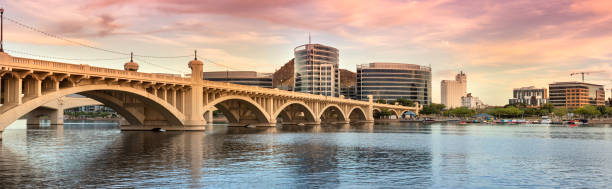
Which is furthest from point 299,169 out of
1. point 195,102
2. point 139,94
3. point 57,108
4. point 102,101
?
point 57,108

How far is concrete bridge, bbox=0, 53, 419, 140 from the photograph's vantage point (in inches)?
2154

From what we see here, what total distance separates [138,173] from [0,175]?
810 cm

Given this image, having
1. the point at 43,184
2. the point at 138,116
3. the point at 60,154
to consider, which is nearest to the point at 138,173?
the point at 43,184

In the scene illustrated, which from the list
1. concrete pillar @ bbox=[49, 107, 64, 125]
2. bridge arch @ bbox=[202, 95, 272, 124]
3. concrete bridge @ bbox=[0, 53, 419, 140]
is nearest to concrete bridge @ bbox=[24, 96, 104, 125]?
concrete pillar @ bbox=[49, 107, 64, 125]

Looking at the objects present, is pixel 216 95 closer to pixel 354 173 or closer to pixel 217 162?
pixel 217 162

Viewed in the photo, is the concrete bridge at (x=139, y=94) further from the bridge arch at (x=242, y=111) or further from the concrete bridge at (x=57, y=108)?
the concrete bridge at (x=57, y=108)

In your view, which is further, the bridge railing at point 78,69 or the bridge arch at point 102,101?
the bridge railing at point 78,69

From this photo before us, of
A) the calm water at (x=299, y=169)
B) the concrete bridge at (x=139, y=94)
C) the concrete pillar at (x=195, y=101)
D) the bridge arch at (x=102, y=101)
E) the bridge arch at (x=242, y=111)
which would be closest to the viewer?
the calm water at (x=299, y=169)

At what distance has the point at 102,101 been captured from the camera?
270ft

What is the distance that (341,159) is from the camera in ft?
143

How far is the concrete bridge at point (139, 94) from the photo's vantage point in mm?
54719

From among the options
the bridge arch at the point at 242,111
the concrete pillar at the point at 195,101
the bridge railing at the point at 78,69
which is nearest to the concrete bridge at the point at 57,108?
the bridge arch at the point at 242,111

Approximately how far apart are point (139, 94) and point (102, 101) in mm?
11959

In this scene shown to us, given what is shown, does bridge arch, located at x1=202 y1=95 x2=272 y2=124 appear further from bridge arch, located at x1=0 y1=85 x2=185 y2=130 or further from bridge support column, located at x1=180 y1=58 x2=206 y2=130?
bridge arch, located at x1=0 y1=85 x2=185 y2=130
